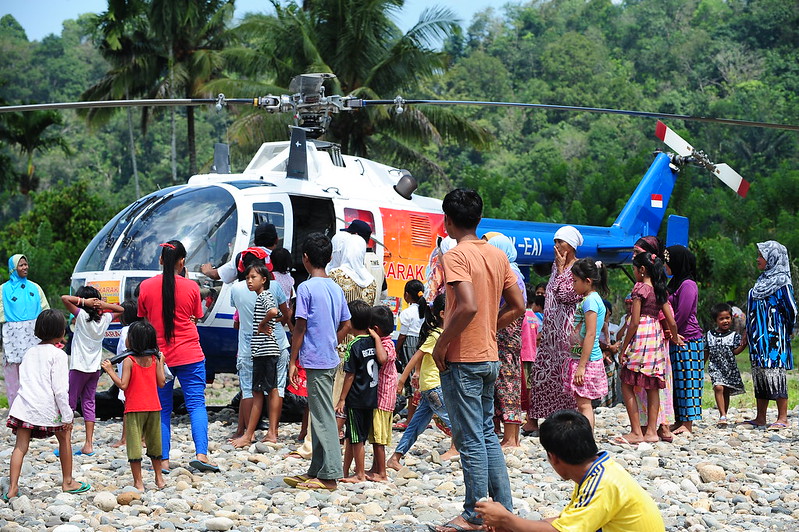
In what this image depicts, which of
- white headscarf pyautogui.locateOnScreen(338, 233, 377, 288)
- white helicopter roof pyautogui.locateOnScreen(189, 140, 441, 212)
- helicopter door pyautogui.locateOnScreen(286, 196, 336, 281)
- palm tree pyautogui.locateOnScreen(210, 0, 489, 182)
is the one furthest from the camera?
palm tree pyautogui.locateOnScreen(210, 0, 489, 182)

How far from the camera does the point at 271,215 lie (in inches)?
395

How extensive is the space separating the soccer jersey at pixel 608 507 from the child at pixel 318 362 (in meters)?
2.98

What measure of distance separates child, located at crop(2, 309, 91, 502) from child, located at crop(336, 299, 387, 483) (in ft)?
6.22

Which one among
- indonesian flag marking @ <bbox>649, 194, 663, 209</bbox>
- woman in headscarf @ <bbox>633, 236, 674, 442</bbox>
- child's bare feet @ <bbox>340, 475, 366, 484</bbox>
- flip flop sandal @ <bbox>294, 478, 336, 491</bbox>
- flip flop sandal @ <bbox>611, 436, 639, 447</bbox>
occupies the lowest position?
flip flop sandal @ <bbox>611, 436, 639, 447</bbox>

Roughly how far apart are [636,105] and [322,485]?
184 feet

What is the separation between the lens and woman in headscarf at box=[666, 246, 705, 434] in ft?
30.1

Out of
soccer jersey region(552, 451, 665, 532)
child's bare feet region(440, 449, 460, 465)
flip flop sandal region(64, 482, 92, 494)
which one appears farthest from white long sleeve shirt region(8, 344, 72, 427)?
soccer jersey region(552, 451, 665, 532)

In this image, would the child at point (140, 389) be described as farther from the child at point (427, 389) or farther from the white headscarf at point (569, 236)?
the white headscarf at point (569, 236)

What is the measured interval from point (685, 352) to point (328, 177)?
14.2 ft

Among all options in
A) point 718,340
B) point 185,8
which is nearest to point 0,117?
point 185,8

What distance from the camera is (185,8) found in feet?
103

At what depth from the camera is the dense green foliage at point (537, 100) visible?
2527cm

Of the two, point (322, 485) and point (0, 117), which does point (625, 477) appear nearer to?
point (322, 485)

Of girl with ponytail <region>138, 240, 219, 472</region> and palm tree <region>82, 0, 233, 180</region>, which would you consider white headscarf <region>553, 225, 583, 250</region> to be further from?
palm tree <region>82, 0, 233, 180</region>
